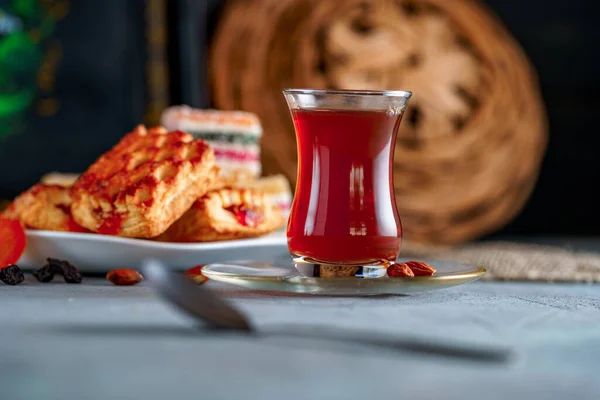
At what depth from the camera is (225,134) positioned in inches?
105

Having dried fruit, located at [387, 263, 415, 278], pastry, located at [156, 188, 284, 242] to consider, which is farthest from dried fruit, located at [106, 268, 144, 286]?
dried fruit, located at [387, 263, 415, 278]

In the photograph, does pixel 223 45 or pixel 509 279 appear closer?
pixel 509 279

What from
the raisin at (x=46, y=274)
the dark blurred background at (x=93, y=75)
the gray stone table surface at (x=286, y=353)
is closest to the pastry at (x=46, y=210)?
the raisin at (x=46, y=274)

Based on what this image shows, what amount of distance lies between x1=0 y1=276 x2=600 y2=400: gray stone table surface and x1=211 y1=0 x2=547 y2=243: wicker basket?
2.51 meters

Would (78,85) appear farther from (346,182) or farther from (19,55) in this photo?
(346,182)

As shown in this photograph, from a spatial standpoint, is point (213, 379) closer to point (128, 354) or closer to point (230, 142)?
point (128, 354)

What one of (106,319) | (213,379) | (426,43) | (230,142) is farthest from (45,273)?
(426,43)

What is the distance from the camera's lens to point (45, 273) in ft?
5.07

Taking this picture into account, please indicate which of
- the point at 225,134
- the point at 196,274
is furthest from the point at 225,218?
the point at 225,134

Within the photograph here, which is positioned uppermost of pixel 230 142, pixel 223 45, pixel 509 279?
pixel 223 45


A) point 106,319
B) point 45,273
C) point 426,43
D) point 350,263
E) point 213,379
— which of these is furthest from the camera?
point 426,43

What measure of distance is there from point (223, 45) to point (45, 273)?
88.0 inches

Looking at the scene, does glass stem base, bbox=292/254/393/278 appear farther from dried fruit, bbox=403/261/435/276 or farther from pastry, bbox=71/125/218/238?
pastry, bbox=71/125/218/238

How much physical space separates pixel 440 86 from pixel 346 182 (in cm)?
257
